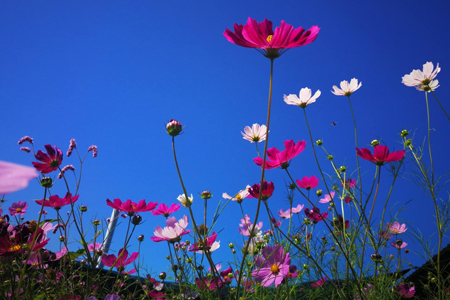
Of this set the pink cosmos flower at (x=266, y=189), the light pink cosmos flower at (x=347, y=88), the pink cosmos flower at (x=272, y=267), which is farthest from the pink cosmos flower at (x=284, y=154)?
the light pink cosmos flower at (x=347, y=88)

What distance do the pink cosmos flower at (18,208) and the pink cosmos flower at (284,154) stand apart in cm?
122

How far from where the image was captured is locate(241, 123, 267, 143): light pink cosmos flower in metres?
1.10

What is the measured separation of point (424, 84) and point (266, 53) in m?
0.95

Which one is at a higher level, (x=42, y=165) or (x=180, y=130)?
(x=42, y=165)

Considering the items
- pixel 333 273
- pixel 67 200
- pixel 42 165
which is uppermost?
pixel 42 165

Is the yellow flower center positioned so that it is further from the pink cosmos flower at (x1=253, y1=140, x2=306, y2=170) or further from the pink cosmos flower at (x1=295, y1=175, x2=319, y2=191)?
the pink cosmos flower at (x1=295, y1=175, x2=319, y2=191)

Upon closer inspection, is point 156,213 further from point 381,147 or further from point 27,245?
point 381,147

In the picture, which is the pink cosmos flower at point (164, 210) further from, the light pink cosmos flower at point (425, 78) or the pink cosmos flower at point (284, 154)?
the light pink cosmos flower at point (425, 78)

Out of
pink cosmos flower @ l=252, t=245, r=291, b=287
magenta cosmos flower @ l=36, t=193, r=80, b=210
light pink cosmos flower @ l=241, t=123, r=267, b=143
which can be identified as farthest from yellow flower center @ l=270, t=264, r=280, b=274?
magenta cosmos flower @ l=36, t=193, r=80, b=210

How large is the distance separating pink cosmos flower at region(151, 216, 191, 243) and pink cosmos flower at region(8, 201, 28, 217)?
0.93 meters

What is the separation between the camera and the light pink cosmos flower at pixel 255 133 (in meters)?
1.10

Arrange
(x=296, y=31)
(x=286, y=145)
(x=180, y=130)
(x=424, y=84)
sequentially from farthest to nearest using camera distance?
(x=424, y=84) < (x=286, y=145) < (x=180, y=130) < (x=296, y=31)

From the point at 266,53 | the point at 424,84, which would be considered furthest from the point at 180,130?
the point at 424,84

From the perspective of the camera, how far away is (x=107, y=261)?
4.70 ft
